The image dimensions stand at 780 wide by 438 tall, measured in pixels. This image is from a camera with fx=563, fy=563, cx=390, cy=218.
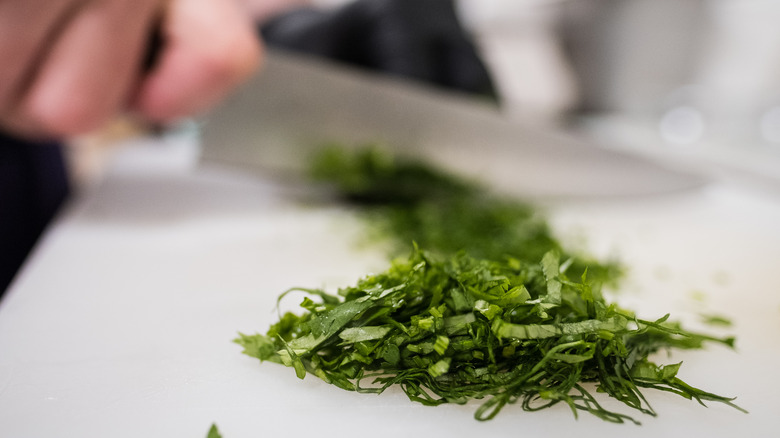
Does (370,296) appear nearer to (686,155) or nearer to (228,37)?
(228,37)

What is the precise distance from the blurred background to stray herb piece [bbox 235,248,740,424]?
1515 millimetres

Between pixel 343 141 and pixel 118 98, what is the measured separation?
78 cm

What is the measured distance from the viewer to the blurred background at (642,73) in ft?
7.86

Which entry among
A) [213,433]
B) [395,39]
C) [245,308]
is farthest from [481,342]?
[395,39]

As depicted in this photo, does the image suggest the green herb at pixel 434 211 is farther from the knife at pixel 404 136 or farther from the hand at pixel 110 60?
the hand at pixel 110 60

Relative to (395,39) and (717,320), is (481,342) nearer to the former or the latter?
(717,320)

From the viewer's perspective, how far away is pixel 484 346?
71 cm

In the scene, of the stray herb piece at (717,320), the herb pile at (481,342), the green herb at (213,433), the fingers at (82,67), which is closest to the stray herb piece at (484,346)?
the herb pile at (481,342)

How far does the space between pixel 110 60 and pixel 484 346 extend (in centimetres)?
116

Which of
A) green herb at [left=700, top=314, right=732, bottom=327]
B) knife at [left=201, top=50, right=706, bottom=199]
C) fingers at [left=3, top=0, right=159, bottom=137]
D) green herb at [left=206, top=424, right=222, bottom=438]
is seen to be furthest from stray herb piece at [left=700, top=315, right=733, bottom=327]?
fingers at [left=3, top=0, right=159, bottom=137]

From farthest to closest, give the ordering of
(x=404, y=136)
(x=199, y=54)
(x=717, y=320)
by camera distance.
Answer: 1. (x=404, y=136)
2. (x=199, y=54)
3. (x=717, y=320)

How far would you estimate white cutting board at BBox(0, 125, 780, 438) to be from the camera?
27.1 inches

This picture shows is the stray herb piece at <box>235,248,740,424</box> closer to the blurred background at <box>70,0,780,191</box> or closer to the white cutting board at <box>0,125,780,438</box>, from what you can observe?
the white cutting board at <box>0,125,780,438</box>

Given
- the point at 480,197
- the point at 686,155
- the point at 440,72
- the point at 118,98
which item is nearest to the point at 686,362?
the point at 480,197
